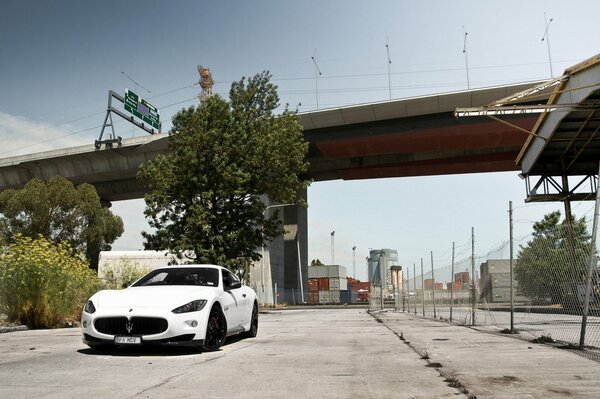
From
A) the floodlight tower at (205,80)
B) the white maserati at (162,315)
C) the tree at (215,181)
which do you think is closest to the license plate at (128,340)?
the white maserati at (162,315)

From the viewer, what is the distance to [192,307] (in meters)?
7.60

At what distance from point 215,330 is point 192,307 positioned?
86 cm

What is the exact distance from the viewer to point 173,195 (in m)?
24.1

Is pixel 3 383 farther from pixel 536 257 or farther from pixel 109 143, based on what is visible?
pixel 109 143

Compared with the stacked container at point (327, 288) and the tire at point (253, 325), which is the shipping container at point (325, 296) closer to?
the stacked container at point (327, 288)

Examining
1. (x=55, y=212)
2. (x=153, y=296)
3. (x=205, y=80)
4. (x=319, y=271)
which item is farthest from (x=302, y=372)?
(x=205, y=80)

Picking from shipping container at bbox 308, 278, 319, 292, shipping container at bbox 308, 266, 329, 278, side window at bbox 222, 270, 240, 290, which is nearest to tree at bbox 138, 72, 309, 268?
side window at bbox 222, 270, 240, 290

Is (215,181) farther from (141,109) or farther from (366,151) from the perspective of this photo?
(141,109)

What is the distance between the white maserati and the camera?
7.22 metres

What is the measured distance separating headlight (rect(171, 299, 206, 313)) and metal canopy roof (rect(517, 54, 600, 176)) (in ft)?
42.4

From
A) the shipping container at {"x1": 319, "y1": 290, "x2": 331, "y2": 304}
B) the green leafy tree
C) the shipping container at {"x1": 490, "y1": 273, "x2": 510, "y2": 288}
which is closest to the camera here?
the green leafy tree

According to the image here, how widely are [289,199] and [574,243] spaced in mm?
17713

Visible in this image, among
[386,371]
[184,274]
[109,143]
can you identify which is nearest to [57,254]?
[184,274]

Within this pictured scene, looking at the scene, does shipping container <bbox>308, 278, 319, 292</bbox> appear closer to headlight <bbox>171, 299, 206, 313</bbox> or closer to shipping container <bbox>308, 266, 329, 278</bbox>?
shipping container <bbox>308, 266, 329, 278</bbox>
